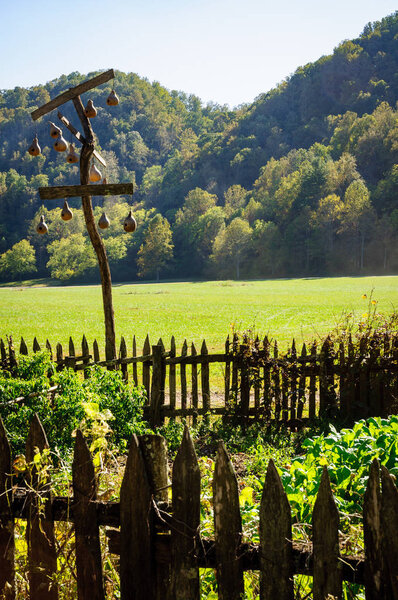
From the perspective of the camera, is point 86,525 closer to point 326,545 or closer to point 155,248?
point 326,545

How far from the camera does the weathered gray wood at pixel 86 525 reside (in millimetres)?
1897

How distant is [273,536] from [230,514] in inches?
7.2

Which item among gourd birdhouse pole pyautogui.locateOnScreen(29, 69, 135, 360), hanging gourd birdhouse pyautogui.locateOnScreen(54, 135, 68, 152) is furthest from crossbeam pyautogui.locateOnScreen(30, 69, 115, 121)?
hanging gourd birdhouse pyautogui.locateOnScreen(54, 135, 68, 152)

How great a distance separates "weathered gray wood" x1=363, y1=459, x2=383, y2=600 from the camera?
5.28ft

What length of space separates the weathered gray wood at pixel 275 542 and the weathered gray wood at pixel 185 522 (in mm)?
271

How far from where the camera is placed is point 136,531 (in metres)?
1.86

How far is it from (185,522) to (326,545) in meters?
0.56

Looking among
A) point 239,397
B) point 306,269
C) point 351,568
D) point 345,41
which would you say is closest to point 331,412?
point 239,397

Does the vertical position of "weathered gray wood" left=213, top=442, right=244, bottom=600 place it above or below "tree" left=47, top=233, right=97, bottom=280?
below

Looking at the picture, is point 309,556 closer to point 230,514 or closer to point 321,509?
point 321,509

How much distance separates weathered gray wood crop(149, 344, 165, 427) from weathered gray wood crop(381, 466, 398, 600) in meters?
5.21

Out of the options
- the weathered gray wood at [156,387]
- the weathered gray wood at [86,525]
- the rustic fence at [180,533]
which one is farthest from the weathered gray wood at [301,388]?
the weathered gray wood at [86,525]

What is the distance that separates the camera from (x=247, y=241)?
85.8 meters

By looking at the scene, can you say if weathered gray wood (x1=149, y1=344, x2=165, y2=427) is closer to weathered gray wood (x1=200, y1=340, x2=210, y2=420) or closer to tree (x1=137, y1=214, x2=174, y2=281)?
weathered gray wood (x1=200, y1=340, x2=210, y2=420)
